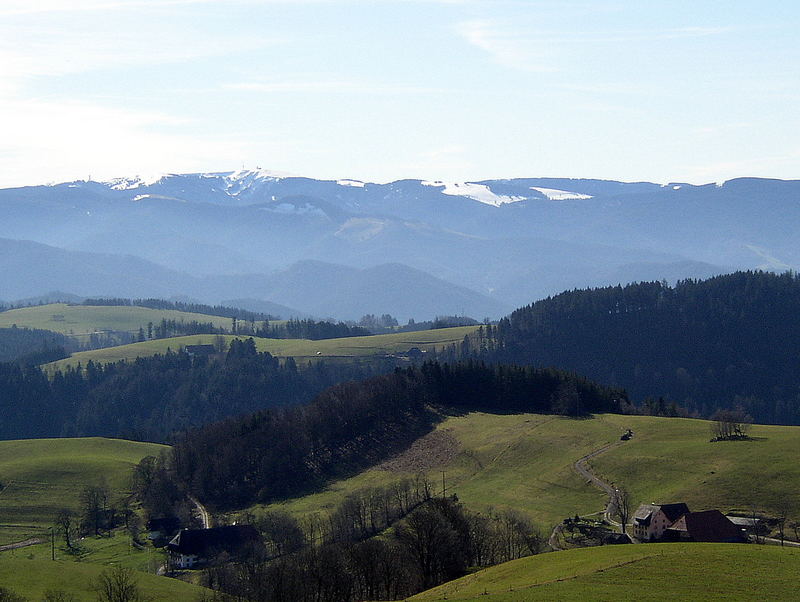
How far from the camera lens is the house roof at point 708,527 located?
94562mm

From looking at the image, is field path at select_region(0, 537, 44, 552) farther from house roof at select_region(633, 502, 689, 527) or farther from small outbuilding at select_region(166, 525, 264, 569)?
house roof at select_region(633, 502, 689, 527)

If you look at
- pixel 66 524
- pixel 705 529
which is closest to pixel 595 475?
pixel 705 529

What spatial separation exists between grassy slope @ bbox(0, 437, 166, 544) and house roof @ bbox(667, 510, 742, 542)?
3261 inches

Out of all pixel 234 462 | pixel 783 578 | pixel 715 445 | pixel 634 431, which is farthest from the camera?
pixel 234 462

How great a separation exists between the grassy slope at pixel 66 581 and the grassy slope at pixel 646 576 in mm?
23809

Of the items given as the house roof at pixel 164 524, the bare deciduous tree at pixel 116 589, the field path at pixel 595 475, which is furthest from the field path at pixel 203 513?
the field path at pixel 595 475

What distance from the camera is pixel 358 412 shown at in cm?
17388

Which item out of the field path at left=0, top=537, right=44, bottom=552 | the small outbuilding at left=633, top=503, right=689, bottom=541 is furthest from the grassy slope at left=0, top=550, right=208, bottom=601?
the small outbuilding at left=633, top=503, right=689, bottom=541

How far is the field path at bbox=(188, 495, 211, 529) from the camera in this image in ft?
446

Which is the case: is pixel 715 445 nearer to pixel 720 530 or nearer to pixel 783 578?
pixel 720 530

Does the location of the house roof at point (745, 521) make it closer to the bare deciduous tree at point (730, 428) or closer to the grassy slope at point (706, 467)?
the grassy slope at point (706, 467)

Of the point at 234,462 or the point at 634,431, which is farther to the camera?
the point at 234,462

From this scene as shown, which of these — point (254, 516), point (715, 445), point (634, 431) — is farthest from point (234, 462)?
point (715, 445)

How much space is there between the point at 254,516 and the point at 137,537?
14.5 m
